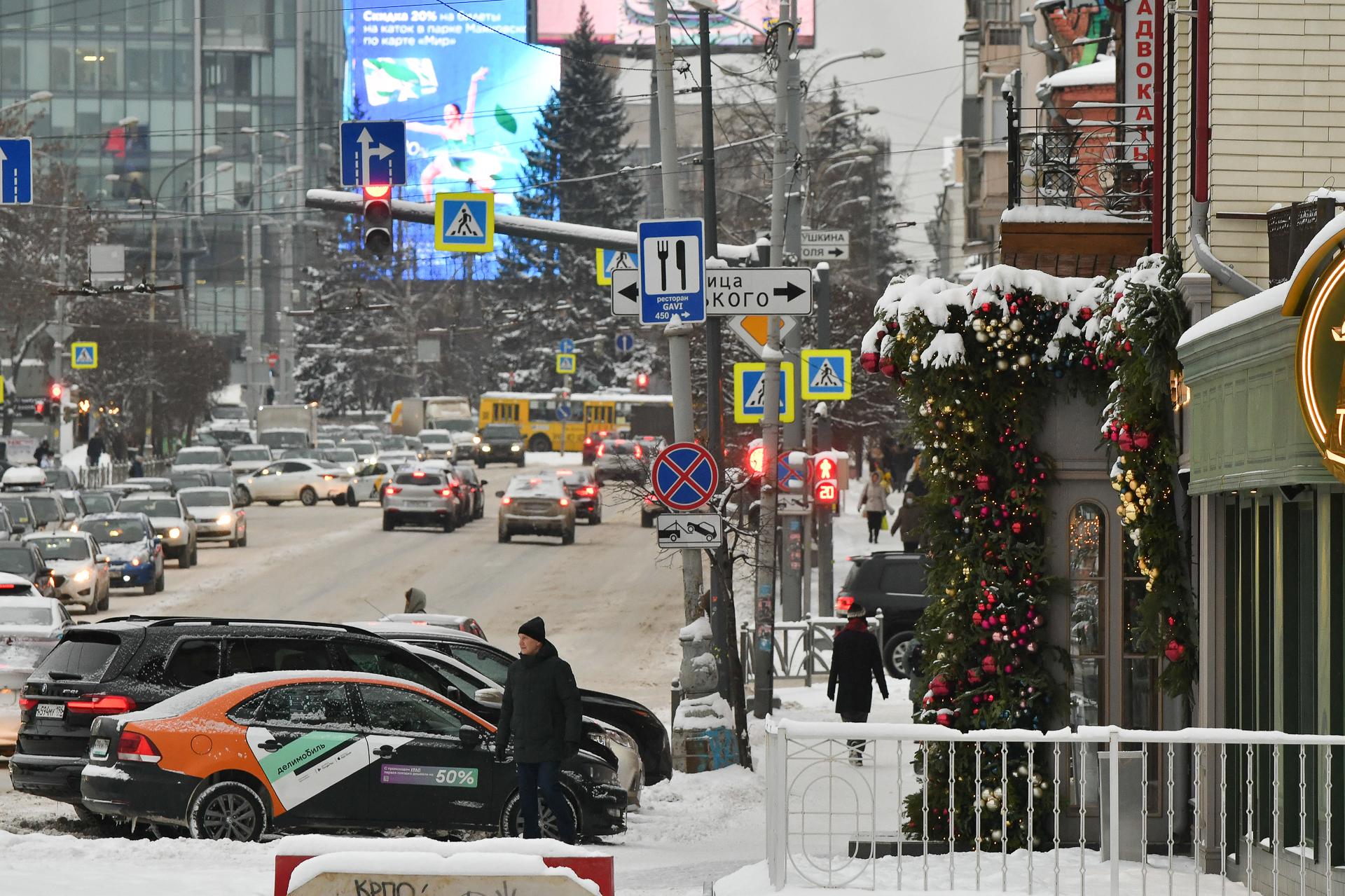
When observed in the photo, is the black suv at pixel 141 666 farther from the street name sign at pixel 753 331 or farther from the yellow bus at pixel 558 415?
the yellow bus at pixel 558 415

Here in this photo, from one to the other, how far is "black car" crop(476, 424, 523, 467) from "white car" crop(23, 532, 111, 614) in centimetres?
5015

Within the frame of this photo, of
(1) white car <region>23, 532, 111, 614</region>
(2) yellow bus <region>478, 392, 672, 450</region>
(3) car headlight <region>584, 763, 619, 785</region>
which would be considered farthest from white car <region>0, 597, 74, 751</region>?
(2) yellow bus <region>478, 392, 672, 450</region>

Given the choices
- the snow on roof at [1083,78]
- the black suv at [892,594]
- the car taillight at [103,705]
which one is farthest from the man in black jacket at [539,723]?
the black suv at [892,594]

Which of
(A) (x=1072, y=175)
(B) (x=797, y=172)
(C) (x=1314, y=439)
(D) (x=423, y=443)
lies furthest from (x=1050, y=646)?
(D) (x=423, y=443)

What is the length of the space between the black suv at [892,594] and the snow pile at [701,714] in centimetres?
932

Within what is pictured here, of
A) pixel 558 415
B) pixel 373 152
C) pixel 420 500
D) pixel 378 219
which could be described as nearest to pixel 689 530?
pixel 378 219

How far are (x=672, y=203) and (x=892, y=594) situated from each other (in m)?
10.3

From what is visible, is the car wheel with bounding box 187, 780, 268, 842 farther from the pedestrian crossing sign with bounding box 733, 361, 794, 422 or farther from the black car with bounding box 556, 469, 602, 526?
the black car with bounding box 556, 469, 602, 526

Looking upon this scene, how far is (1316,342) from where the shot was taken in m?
10.1

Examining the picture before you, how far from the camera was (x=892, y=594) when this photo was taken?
29891 mm

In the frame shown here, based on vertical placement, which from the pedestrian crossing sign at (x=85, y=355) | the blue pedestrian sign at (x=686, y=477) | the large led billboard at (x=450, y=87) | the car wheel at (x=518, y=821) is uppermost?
the large led billboard at (x=450, y=87)

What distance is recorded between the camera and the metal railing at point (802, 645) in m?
28.8

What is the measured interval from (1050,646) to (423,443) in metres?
72.8

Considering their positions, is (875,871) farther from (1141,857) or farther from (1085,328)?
(1085,328)
